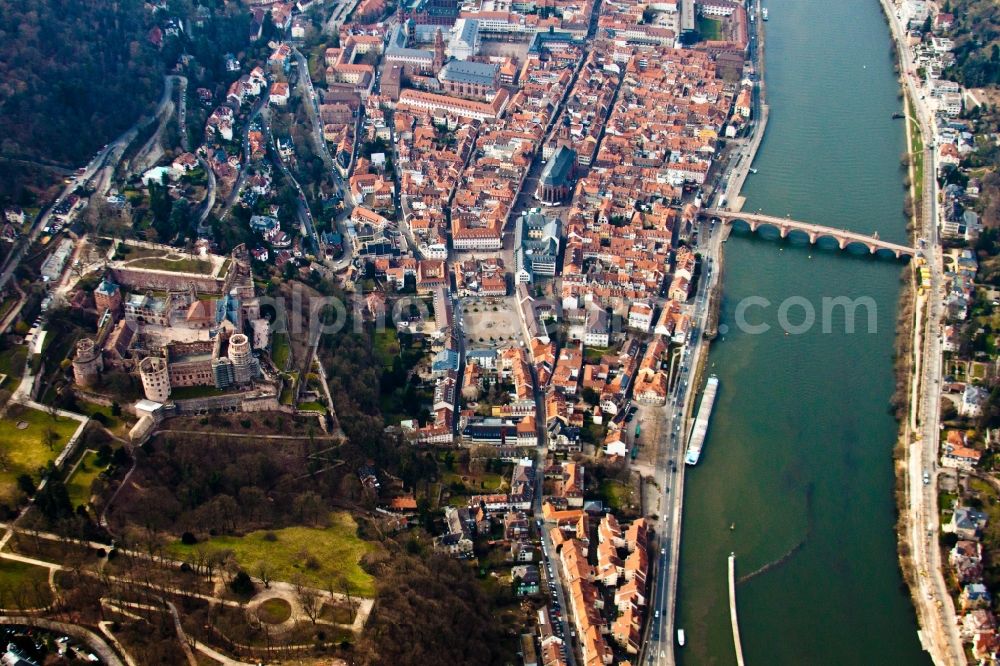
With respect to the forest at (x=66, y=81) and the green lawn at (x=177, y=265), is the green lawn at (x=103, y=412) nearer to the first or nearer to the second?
the green lawn at (x=177, y=265)

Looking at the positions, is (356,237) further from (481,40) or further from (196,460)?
(481,40)

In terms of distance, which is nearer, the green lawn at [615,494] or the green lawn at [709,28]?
the green lawn at [615,494]

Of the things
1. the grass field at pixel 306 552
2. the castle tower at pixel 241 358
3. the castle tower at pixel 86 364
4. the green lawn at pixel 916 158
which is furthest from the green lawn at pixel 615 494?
the green lawn at pixel 916 158

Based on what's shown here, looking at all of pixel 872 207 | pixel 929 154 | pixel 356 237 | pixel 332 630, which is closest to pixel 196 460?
pixel 332 630

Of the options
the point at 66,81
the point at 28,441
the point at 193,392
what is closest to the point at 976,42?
the point at 66,81

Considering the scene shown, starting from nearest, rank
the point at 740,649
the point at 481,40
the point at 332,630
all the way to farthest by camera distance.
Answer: the point at 332,630, the point at 740,649, the point at 481,40

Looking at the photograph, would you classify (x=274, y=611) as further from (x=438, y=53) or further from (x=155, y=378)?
(x=438, y=53)
